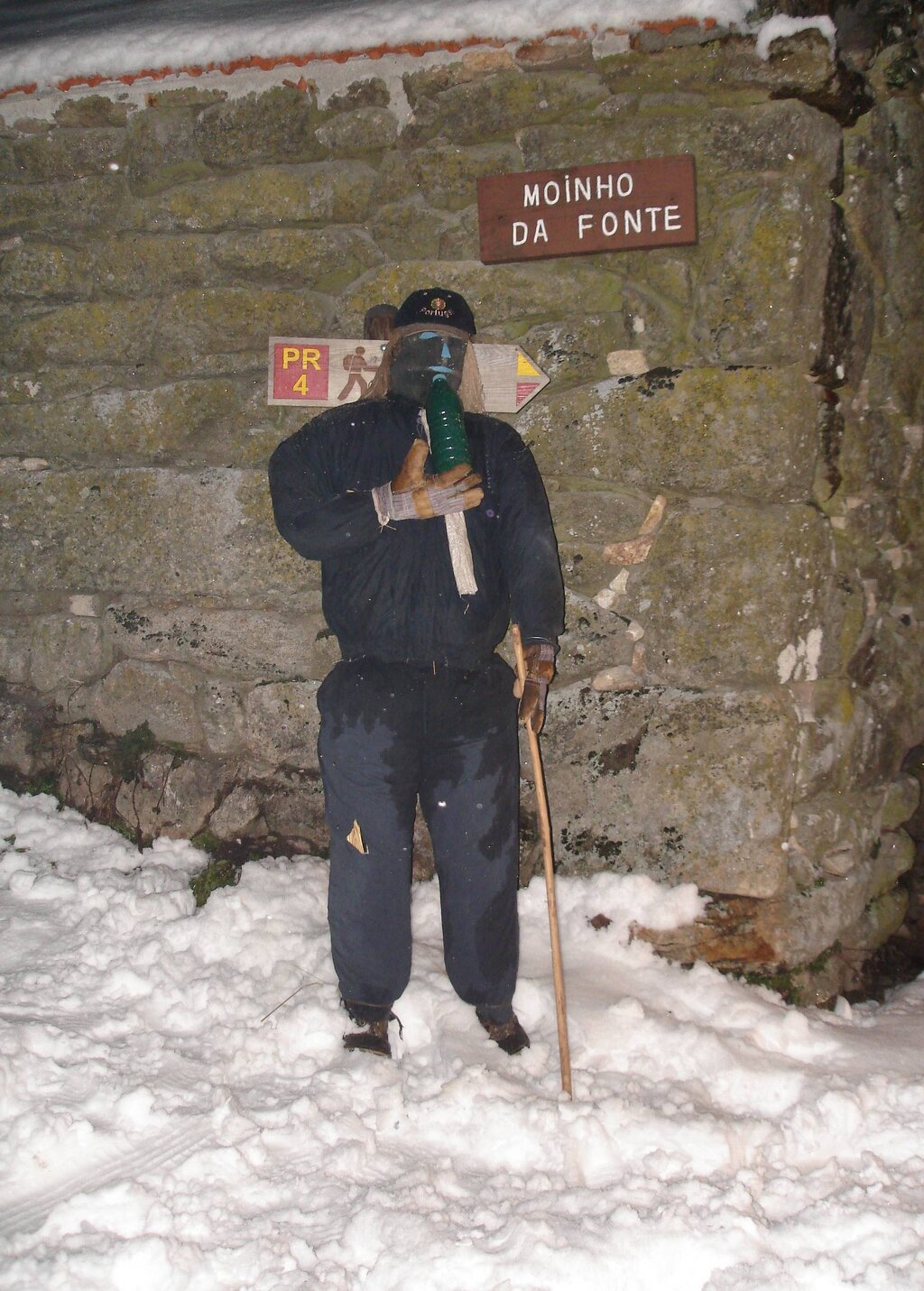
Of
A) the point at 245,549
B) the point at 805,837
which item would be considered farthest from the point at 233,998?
the point at 805,837

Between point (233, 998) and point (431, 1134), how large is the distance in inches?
27.6

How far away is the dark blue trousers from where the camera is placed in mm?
2393

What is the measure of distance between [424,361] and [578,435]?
556 mm

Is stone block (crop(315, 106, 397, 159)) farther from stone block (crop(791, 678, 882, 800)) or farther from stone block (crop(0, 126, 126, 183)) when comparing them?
stone block (crop(791, 678, 882, 800))

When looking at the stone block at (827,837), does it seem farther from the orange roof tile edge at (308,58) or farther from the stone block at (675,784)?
the orange roof tile edge at (308,58)

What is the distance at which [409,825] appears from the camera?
245 cm

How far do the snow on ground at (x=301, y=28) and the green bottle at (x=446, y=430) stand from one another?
1176 millimetres

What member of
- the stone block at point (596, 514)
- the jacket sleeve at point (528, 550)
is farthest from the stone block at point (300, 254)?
the stone block at point (596, 514)

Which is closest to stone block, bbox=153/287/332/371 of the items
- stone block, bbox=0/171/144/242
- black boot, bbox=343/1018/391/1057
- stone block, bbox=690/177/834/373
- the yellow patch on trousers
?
stone block, bbox=0/171/144/242

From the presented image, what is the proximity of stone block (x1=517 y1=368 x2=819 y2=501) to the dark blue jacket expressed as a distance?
0.93 ft

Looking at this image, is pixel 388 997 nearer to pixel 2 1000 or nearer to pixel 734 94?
pixel 2 1000

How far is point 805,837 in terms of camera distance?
109 inches

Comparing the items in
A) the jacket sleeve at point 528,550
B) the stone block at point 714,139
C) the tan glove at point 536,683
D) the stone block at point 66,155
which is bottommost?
the tan glove at point 536,683

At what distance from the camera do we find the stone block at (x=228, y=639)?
3.02 metres
